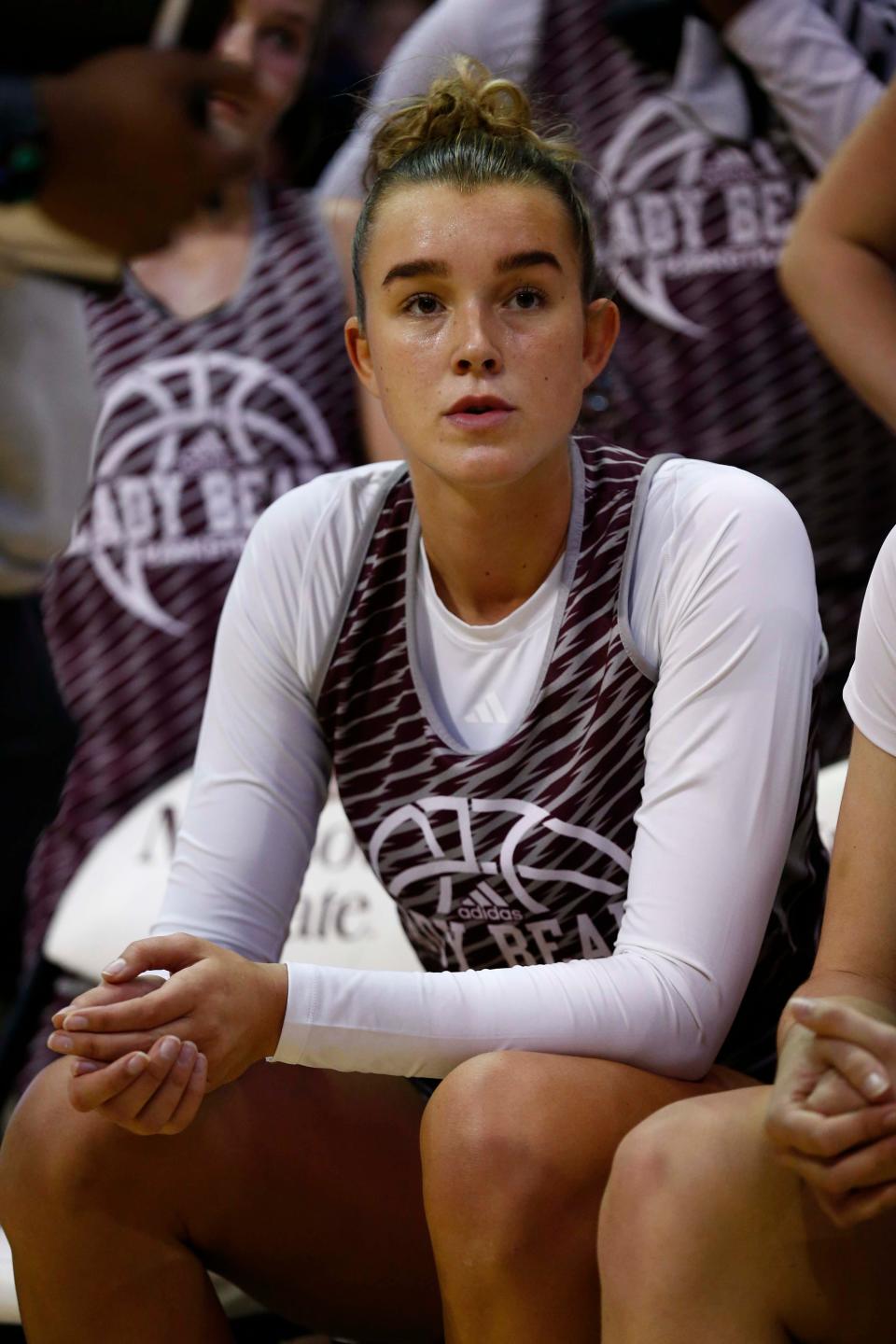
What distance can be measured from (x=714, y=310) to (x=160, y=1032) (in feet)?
4.48

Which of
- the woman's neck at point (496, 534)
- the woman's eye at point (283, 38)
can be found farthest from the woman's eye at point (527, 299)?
the woman's eye at point (283, 38)

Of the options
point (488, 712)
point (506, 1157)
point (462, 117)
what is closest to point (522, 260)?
point (462, 117)

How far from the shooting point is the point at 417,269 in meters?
1.45

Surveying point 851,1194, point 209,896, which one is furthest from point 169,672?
point 851,1194

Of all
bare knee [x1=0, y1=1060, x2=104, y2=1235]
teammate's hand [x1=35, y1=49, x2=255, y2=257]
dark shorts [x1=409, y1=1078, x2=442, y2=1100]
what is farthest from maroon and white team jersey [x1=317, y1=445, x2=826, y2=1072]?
teammate's hand [x1=35, y1=49, x2=255, y2=257]

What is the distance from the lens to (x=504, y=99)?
1522 mm

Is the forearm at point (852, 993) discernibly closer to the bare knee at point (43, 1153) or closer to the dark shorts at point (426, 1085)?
the dark shorts at point (426, 1085)

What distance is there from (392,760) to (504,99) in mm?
586

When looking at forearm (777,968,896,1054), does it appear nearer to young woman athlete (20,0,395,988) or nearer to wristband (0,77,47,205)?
wristband (0,77,47,205)

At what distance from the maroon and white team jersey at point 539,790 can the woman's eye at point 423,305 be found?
20 cm

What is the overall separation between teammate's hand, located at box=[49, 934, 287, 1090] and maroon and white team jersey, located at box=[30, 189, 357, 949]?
46.5 inches

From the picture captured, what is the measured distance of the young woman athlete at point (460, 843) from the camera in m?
1.25

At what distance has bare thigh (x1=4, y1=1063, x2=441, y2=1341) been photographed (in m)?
1.34

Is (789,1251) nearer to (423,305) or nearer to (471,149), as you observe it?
(423,305)
